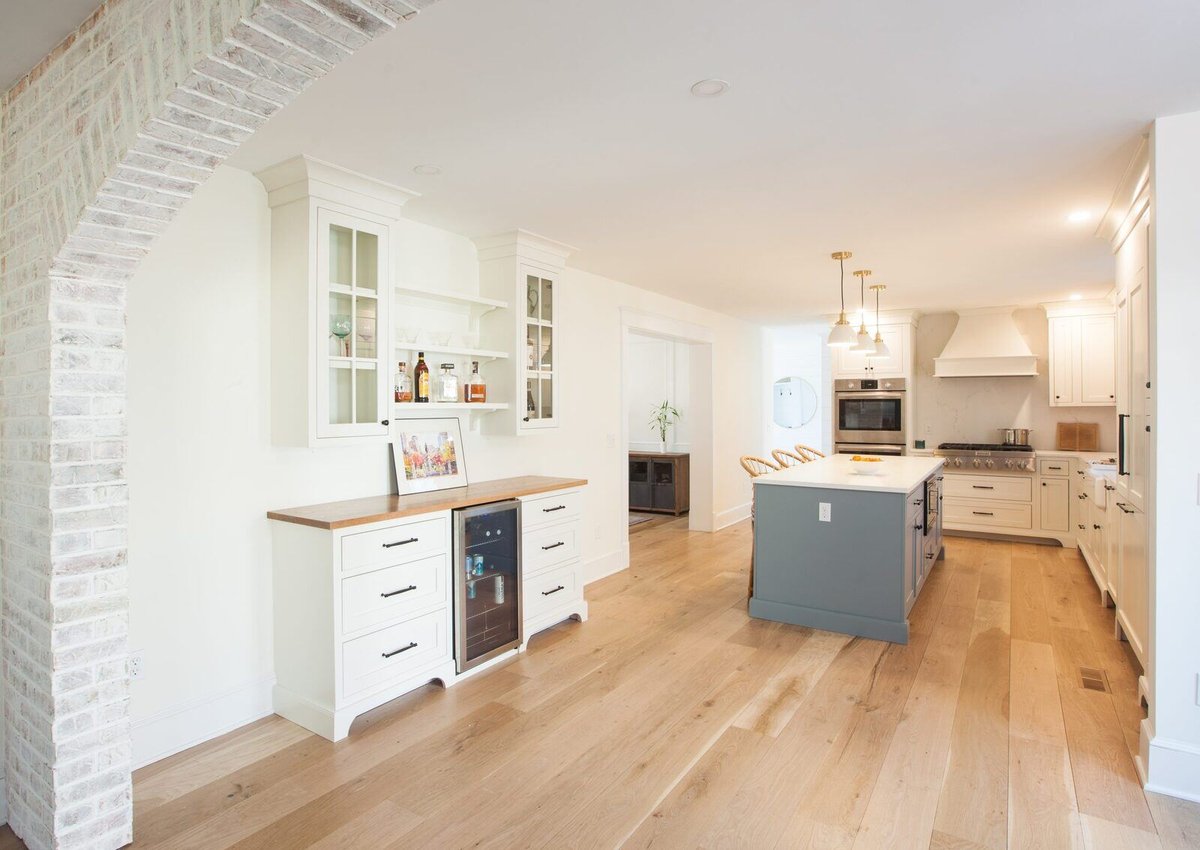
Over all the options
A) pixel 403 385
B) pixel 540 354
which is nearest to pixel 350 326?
pixel 403 385

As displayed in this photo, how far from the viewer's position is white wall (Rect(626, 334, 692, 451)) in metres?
8.23

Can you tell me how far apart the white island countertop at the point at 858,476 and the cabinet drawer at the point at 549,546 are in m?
1.26

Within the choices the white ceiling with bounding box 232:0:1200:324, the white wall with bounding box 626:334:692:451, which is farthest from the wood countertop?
the white wall with bounding box 626:334:692:451

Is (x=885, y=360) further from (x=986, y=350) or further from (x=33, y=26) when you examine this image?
(x=33, y=26)

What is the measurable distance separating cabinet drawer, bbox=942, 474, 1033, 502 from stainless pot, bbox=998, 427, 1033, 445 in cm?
53

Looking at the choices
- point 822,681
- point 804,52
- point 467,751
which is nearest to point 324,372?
point 467,751

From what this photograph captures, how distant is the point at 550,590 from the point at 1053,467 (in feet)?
17.4

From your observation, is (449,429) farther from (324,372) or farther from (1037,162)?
(1037,162)

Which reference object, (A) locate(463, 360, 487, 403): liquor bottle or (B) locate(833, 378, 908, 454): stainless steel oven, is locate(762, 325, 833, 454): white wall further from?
(A) locate(463, 360, 487, 403): liquor bottle

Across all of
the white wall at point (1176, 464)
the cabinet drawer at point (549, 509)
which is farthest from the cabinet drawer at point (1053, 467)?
the cabinet drawer at point (549, 509)

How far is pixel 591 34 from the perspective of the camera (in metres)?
1.83

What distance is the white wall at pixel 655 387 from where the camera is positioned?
27.0 ft

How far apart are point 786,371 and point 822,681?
22.7ft

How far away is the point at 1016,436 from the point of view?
6766 mm
